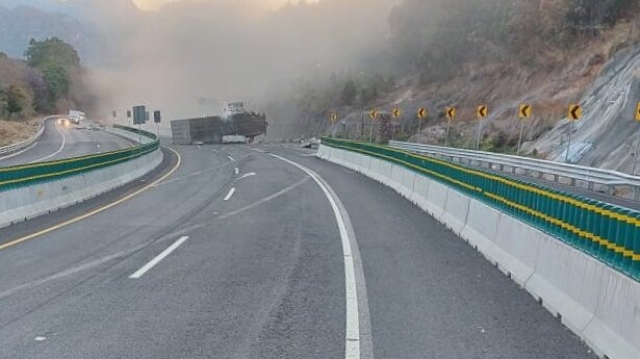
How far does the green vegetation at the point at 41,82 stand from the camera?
351 feet

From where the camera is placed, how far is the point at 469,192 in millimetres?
11422

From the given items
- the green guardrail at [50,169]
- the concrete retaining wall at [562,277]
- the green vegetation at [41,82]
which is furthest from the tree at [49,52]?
the concrete retaining wall at [562,277]

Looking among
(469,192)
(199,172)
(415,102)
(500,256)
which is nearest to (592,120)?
(199,172)

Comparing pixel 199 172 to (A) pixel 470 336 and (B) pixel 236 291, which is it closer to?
(B) pixel 236 291

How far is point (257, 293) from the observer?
7.37 meters

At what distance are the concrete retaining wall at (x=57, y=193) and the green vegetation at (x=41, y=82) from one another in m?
86.6

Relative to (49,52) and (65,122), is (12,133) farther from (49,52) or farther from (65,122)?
(49,52)

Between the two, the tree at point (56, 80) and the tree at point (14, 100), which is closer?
the tree at point (14, 100)

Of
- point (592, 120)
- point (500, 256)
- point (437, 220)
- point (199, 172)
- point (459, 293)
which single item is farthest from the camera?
point (592, 120)

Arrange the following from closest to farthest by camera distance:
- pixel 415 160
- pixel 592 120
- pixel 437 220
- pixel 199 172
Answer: pixel 437 220 < pixel 415 160 < pixel 199 172 < pixel 592 120

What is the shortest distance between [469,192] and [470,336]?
19.2 feet

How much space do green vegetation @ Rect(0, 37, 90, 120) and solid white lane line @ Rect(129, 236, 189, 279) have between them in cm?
9753

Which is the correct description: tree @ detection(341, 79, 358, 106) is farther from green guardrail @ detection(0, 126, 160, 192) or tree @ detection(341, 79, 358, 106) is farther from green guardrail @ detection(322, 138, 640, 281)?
green guardrail @ detection(322, 138, 640, 281)

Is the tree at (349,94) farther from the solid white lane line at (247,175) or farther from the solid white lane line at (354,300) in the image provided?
the solid white lane line at (354,300)
